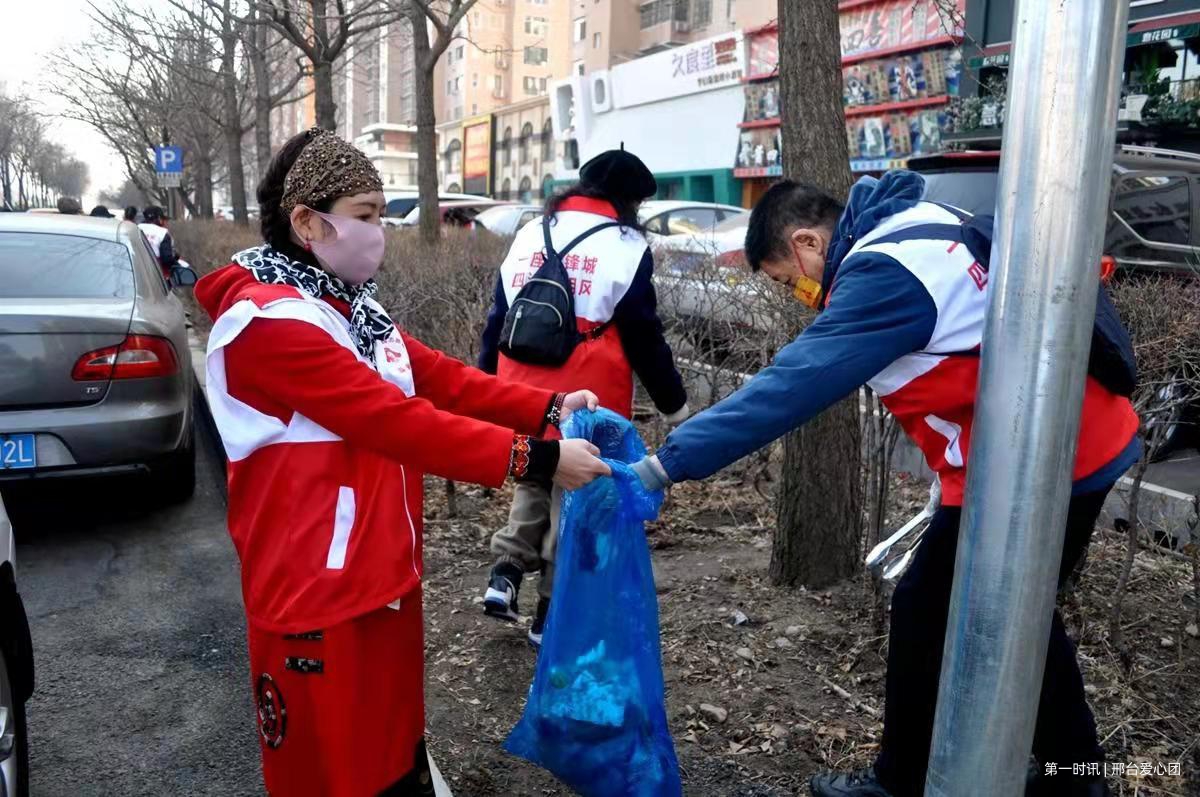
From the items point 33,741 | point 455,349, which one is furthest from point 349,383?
point 455,349

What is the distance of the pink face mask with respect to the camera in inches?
84.8

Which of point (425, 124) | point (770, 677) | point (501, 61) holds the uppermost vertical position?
→ point (501, 61)

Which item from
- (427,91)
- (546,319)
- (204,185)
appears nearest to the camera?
(546,319)

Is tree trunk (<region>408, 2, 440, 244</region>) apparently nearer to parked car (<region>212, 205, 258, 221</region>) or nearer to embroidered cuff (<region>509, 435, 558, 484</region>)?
embroidered cuff (<region>509, 435, 558, 484</region>)

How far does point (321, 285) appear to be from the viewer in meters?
2.15

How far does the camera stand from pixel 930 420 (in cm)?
236

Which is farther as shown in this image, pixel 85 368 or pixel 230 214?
pixel 230 214

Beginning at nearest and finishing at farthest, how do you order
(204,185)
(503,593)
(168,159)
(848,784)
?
1. (848,784)
2. (503,593)
3. (168,159)
4. (204,185)

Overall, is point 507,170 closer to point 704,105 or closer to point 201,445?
point 704,105

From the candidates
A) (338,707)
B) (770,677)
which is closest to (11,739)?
(338,707)

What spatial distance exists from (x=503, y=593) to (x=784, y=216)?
6.04 feet

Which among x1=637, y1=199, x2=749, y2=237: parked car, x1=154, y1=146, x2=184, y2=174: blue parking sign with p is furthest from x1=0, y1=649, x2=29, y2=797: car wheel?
x1=154, y1=146, x2=184, y2=174: blue parking sign with p

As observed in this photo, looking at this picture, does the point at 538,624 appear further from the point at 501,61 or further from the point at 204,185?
the point at 501,61

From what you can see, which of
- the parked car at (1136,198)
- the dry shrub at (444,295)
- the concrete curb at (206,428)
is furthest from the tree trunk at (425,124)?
the parked car at (1136,198)
